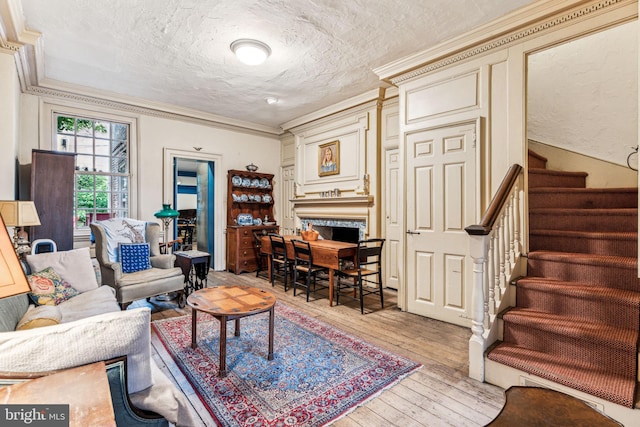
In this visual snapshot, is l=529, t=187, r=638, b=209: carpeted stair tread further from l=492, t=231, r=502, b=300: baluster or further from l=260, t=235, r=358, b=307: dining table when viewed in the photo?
l=260, t=235, r=358, b=307: dining table

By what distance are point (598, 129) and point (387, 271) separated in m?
3.00

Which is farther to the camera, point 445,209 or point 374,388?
point 445,209

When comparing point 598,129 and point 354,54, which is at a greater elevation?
point 354,54

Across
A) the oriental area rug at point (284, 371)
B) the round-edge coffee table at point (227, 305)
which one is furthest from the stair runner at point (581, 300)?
the round-edge coffee table at point (227, 305)

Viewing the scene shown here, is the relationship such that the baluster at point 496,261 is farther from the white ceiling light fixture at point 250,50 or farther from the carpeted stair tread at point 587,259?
the white ceiling light fixture at point 250,50

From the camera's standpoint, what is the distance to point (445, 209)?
3301 mm

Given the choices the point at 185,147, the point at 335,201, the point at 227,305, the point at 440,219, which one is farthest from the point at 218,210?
the point at 440,219

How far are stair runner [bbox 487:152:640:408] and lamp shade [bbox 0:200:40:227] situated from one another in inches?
153

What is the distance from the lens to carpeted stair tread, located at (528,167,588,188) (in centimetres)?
320

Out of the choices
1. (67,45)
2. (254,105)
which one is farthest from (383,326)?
(67,45)

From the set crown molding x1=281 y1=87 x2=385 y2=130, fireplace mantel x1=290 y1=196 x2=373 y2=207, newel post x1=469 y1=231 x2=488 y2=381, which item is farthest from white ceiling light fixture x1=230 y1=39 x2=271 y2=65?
newel post x1=469 y1=231 x2=488 y2=381

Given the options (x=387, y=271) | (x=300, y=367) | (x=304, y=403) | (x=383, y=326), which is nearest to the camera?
(x=304, y=403)

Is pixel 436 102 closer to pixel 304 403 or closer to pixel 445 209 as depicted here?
pixel 445 209

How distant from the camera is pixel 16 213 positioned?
8.52ft
